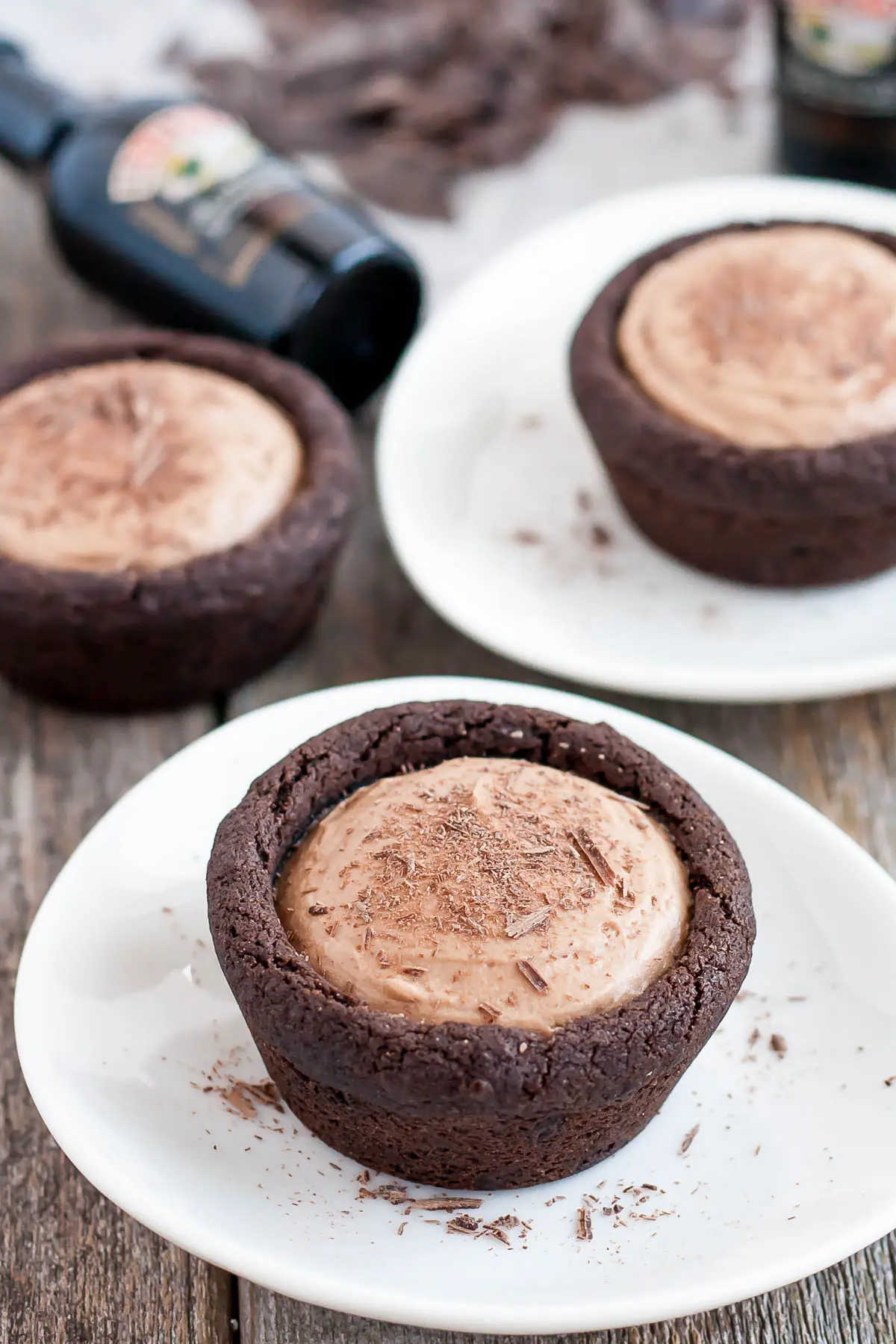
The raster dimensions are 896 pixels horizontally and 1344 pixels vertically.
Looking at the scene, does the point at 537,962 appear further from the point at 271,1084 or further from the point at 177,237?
the point at 177,237

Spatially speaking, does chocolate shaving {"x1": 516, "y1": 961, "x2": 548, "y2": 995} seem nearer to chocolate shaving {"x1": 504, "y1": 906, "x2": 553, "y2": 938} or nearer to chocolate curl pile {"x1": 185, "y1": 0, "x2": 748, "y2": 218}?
chocolate shaving {"x1": 504, "y1": 906, "x2": 553, "y2": 938}

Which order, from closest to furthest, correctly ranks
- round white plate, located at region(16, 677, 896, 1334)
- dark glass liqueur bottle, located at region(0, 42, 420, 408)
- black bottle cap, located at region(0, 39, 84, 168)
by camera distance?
round white plate, located at region(16, 677, 896, 1334)
dark glass liqueur bottle, located at region(0, 42, 420, 408)
black bottle cap, located at region(0, 39, 84, 168)

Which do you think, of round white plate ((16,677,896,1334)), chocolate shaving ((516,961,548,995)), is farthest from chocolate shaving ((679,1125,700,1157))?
chocolate shaving ((516,961,548,995))

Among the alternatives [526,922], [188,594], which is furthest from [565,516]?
[526,922]

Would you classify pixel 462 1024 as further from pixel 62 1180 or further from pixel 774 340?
pixel 774 340

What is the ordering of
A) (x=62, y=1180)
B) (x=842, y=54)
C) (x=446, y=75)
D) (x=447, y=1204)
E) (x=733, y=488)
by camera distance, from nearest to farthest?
1. (x=447, y=1204)
2. (x=62, y=1180)
3. (x=733, y=488)
4. (x=842, y=54)
5. (x=446, y=75)

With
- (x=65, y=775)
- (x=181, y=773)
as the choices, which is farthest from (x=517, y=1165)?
(x=65, y=775)
